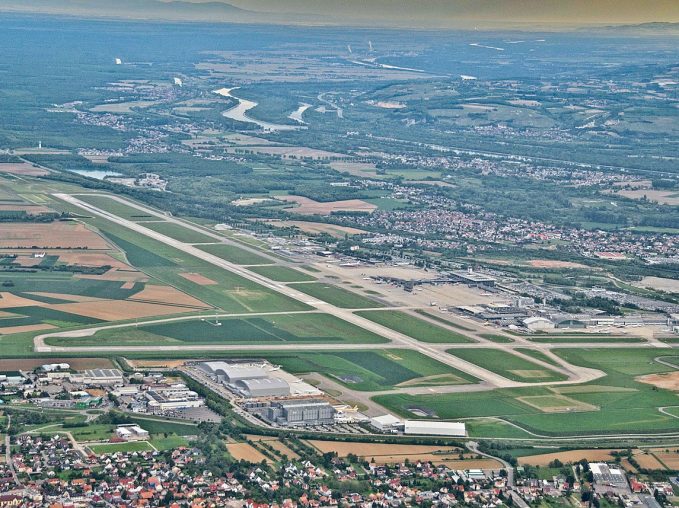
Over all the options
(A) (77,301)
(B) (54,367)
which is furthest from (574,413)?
(A) (77,301)

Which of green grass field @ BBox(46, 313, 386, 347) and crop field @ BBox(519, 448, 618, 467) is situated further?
green grass field @ BBox(46, 313, 386, 347)

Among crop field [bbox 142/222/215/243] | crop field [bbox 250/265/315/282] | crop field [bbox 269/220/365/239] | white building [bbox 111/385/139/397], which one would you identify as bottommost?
crop field [bbox 269/220/365/239]

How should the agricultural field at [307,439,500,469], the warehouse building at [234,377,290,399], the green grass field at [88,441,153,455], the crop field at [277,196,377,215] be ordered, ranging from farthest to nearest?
1. the crop field at [277,196,377,215]
2. the warehouse building at [234,377,290,399]
3. the agricultural field at [307,439,500,469]
4. the green grass field at [88,441,153,455]

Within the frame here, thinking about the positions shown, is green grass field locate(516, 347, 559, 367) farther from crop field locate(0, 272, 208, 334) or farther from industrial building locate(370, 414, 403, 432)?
crop field locate(0, 272, 208, 334)

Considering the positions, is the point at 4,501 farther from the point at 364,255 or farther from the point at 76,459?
the point at 364,255

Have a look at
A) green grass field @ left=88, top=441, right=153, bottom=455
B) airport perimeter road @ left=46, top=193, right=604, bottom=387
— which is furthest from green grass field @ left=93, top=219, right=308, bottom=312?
green grass field @ left=88, top=441, right=153, bottom=455

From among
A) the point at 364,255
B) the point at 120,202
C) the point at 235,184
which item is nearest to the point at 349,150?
the point at 235,184

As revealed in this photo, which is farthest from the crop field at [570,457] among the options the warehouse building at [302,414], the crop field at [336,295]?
the crop field at [336,295]

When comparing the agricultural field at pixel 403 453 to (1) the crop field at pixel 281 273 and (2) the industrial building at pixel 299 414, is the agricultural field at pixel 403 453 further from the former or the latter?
(1) the crop field at pixel 281 273
